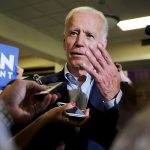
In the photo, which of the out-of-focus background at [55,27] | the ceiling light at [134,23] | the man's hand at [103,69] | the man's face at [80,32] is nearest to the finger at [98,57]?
the man's hand at [103,69]

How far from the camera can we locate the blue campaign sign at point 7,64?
126 cm

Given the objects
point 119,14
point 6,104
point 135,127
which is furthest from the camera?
point 119,14

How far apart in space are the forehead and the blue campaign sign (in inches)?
13.0

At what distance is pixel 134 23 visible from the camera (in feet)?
17.1

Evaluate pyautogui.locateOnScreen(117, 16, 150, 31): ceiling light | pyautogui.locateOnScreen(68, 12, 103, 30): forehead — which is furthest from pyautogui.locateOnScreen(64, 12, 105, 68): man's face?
pyautogui.locateOnScreen(117, 16, 150, 31): ceiling light

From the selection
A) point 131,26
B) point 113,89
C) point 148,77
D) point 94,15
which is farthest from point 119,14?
point 148,77

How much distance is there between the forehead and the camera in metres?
1.31

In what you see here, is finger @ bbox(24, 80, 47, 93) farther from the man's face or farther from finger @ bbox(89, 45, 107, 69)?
the man's face

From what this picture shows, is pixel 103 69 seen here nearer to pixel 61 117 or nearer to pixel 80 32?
pixel 61 117

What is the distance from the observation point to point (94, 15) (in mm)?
1342

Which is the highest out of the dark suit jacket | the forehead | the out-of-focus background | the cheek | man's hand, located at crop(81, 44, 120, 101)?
the out-of-focus background

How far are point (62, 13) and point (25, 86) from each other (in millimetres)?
4242

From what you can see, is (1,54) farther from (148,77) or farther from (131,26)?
(131,26)

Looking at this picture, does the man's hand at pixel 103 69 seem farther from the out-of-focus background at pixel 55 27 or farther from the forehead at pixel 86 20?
the out-of-focus background at pixel 55 27
